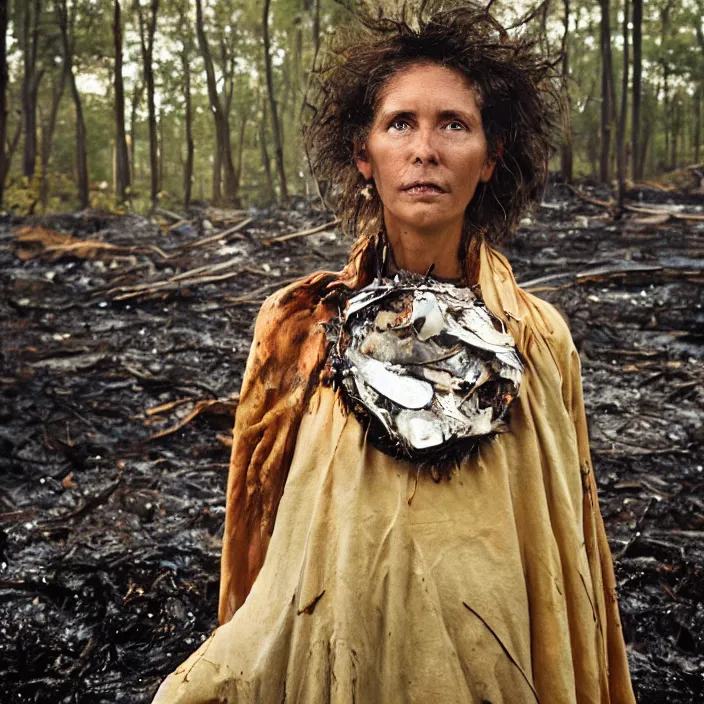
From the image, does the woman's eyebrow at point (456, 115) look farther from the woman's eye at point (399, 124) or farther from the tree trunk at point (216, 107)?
the tree trunk at point (216, 107)

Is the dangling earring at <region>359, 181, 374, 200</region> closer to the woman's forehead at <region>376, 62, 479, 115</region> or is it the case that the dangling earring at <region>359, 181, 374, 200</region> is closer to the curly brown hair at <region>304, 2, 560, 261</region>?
the curly brown hair at <region>304, 2, 560, 261</region>

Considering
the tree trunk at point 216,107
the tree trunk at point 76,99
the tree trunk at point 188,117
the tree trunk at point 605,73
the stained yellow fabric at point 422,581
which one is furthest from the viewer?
the tree trunk at point 188,117

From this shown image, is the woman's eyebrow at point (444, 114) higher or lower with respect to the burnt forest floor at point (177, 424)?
higher

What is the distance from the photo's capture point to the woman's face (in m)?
1.54

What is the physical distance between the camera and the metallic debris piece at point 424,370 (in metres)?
1.40

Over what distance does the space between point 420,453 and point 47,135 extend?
872 inches

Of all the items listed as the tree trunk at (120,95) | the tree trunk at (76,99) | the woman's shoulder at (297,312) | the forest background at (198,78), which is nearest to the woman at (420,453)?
the woman's shoulder at (297,312)

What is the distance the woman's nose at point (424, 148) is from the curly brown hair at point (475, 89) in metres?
0.17

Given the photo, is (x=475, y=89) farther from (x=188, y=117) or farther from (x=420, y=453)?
(x=188, y=117)

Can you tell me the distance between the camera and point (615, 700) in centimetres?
171

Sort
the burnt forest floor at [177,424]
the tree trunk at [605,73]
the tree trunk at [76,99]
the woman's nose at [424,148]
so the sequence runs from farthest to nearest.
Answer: the tree trunk at [76,99] < the tree trunk at [605,73] < the burnt forest floor at [177,424] < the woman's nose at [424,148]

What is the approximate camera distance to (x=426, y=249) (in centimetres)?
162

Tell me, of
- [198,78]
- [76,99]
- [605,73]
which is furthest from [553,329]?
[198,78]

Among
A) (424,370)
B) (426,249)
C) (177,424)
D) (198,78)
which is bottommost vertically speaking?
(177,424)
